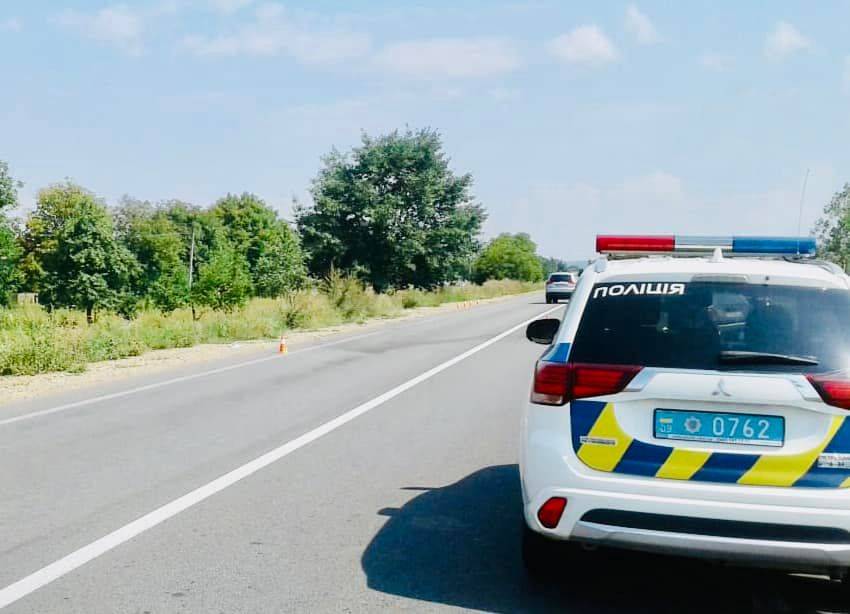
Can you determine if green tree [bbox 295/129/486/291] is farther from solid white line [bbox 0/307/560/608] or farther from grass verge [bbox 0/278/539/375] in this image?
solid white line [bbox 0/307/560/608]

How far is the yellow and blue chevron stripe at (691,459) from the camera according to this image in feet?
12.0

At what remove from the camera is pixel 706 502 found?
3.72 m

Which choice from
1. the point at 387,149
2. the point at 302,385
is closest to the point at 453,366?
the point at 302,385

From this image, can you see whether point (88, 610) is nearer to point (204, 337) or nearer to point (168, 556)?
point (168, 556)

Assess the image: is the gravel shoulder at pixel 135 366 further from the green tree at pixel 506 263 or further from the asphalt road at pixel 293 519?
the green tree at pixel 506 263

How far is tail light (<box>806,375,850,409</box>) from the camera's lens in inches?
144

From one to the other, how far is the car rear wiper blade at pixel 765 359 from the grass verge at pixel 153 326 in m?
13.6

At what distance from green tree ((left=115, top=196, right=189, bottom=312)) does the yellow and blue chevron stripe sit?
202 feet

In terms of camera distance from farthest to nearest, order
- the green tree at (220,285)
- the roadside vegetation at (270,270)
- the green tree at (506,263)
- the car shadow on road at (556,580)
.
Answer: the green tree at (506,263) < the green tree at (220,285) < the roadside vegetation at (270,270) < the car shadow on road at (556,580)

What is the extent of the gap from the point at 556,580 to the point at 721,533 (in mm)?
1064

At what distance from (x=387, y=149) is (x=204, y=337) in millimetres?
29166

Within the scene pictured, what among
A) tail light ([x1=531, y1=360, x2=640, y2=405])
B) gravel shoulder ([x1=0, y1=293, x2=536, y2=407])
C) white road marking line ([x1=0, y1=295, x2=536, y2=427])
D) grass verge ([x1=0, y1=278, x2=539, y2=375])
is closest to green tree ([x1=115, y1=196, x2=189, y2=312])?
grass verge ([x1=0, y1=278, x2=539, y2=375])

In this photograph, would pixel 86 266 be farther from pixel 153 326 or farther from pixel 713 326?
pixel 713 326

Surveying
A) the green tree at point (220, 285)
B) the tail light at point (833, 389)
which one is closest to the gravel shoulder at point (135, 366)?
the green tree at point (220, 285)
